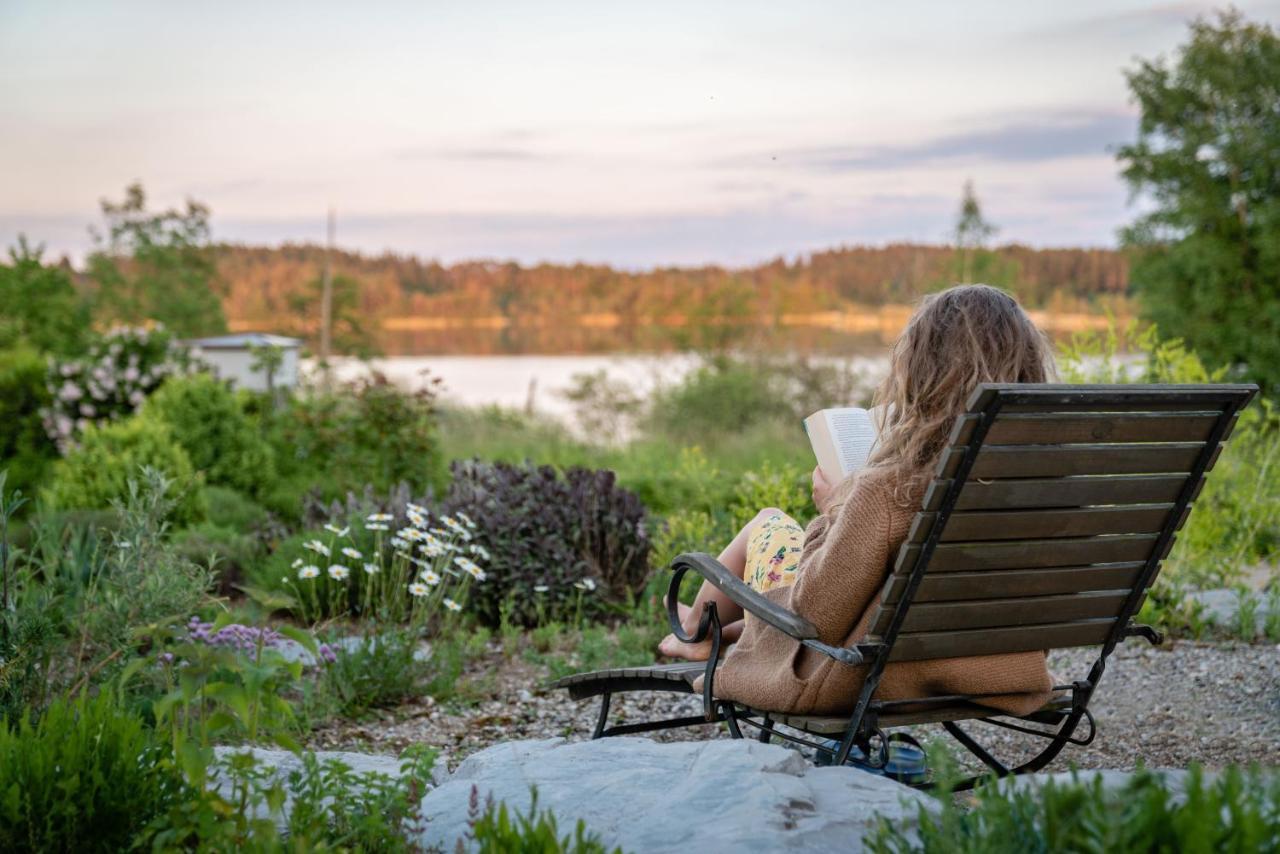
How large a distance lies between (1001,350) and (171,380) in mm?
7299

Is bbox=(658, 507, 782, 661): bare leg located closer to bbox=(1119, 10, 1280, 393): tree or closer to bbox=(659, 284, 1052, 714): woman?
bbox=(659, 284, 1052, 714): woman

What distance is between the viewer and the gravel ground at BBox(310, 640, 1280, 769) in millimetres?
3555

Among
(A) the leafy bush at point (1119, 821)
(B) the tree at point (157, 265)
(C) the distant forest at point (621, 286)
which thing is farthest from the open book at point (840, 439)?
(B) the tree at point (157, 265)

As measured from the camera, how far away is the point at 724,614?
3.14 metres

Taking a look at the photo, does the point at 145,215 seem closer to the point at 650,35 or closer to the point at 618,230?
the point at 618,230

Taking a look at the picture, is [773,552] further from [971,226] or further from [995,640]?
[971,226]

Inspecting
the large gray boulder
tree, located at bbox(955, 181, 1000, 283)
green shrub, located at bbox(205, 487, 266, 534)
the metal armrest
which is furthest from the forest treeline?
the large gray boulder

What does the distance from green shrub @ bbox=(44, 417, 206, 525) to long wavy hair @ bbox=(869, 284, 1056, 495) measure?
509cm

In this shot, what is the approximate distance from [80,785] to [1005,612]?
1.81 m

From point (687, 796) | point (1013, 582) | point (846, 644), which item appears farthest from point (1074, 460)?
point (687, 796)

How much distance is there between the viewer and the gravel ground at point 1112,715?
3555mm

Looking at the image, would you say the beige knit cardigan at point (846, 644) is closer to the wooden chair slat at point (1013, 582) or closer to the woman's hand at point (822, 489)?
the wooden chair slat at point (1013, 582)

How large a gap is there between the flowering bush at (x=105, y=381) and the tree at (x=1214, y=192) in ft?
37.9

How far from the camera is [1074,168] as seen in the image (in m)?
16.8
